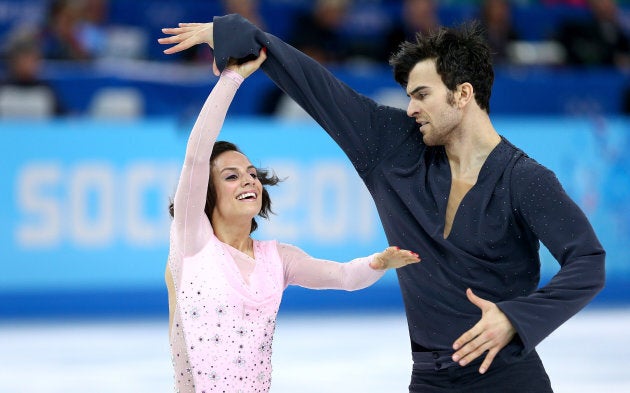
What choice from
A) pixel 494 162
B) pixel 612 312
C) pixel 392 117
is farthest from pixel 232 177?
pixel 612 312

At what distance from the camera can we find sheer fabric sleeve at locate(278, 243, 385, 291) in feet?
11.5

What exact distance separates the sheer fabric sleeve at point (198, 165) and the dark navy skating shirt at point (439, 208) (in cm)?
10

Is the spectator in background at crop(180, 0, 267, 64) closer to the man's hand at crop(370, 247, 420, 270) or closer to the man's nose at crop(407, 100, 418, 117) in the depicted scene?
the man's nose at crop(407, 100, 418, 117)

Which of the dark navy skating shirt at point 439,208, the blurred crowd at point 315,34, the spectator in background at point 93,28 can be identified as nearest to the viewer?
the dark navy skating shirt at point 439,208

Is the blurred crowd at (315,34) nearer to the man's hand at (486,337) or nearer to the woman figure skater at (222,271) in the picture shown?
the woman figure skater at (222,271)

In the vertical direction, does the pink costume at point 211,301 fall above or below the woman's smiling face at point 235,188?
below

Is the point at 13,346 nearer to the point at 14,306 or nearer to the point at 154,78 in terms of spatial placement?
the point at 14,306

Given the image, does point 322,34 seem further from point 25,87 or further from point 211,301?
point 211,301

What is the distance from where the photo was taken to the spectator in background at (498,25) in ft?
29.5

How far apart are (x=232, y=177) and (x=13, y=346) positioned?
3.41m

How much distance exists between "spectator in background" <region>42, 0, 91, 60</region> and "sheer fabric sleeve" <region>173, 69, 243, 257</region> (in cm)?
518

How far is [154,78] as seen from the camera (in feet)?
25.7

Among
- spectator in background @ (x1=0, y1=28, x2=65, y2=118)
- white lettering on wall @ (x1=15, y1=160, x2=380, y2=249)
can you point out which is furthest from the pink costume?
spectator in background @ (x1=0, y1=28, x2=65, y2=118)

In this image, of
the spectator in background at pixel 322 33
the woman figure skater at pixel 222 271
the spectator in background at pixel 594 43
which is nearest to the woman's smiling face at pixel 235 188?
the woman figure skater at pixel 222 271
